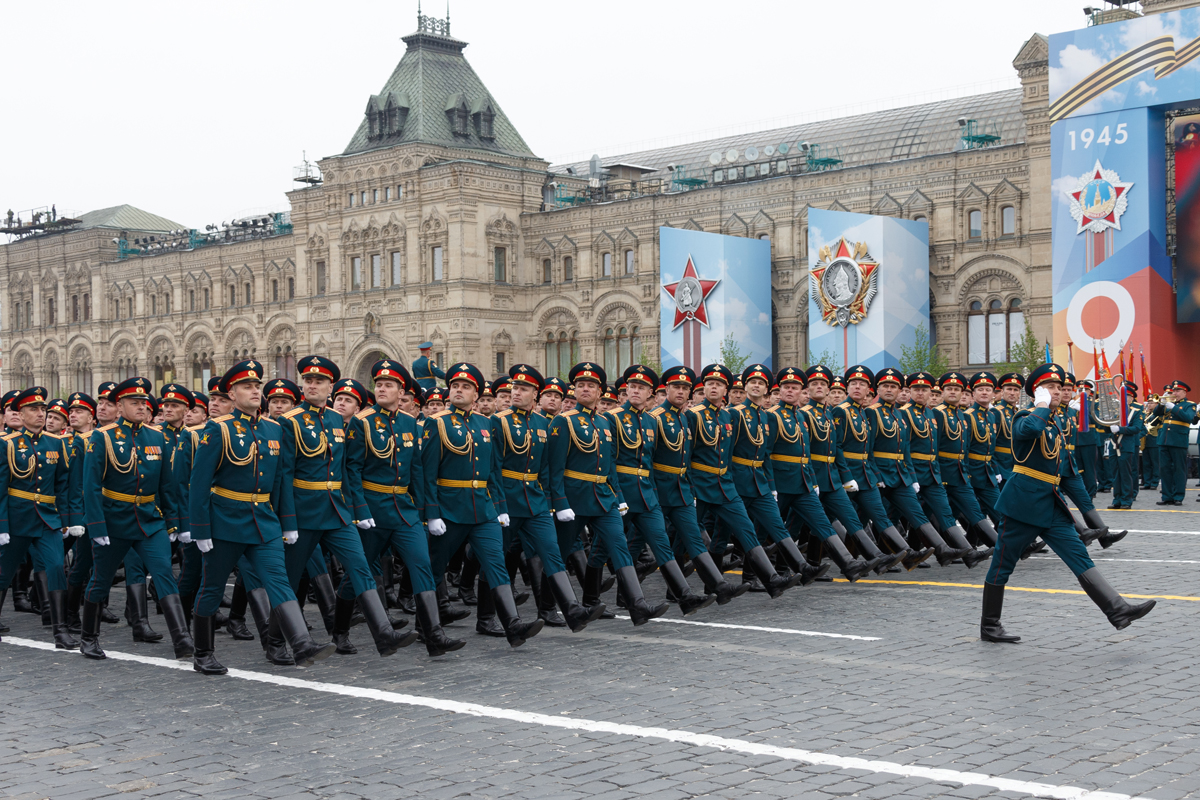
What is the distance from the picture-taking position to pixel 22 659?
9.14 m

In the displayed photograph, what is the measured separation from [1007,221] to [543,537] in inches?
1420

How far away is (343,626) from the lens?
29.5 feet

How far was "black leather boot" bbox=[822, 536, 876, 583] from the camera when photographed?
444 inches

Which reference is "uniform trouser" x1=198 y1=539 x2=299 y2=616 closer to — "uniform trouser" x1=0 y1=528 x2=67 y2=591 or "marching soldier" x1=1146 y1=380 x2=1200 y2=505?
"uniform trouser" x1=0 y1=528 x2=67 y2=591

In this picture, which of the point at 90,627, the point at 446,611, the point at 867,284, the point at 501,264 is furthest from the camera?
the point at 501,264

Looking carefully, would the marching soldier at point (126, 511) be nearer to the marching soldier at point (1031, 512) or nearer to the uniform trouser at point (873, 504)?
the marching soldier at point (1031, 512)

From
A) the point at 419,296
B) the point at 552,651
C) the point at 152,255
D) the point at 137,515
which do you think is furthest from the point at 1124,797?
the point at 152,255

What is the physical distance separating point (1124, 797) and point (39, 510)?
7814mm

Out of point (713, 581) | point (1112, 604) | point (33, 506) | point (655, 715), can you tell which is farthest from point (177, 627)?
point (1112, 604)

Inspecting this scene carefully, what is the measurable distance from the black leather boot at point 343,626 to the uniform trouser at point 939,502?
20.4ft

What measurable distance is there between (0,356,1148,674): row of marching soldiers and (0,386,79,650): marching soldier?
0.02 m

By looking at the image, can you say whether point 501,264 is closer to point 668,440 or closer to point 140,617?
point 668,440

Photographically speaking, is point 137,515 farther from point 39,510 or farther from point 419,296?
point 419,296

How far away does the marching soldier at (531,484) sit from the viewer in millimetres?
9320
